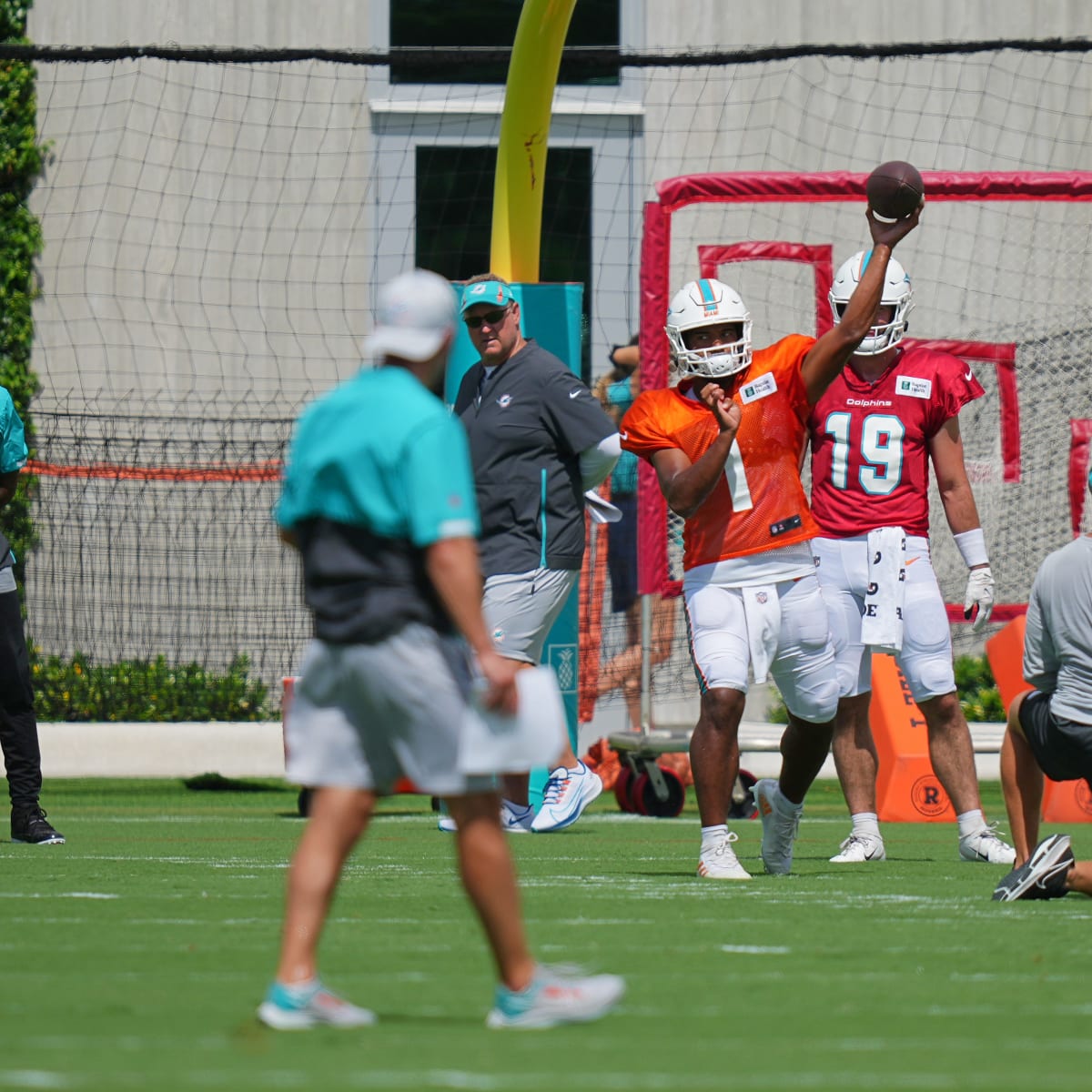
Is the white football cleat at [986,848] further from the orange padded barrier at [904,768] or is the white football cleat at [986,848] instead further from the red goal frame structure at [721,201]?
the red goal frame structure at [721,201]

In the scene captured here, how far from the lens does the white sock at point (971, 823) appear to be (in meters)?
8.65

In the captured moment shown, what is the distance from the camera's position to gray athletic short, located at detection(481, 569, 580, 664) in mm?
9297

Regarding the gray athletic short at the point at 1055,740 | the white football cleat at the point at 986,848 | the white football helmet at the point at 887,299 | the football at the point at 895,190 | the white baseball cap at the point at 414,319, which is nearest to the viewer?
the white baseball cap at the point at 414,319

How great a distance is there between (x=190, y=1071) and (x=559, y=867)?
4.37 metres

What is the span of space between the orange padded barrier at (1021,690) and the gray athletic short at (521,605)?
124 inches

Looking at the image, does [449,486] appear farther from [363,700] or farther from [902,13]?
[902,13]

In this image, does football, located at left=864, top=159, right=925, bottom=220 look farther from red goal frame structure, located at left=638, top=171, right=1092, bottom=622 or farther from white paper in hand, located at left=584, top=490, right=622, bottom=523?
red goal frame structure, located at left=638, top=171, right=1092, bottom=622

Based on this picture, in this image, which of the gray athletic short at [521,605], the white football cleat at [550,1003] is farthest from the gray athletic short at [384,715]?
the gray athletic short at [521,605]

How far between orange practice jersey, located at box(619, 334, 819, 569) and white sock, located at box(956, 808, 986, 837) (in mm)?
1713

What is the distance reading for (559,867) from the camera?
8.03 meters

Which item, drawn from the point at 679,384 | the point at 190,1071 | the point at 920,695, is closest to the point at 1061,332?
the point at 920,695

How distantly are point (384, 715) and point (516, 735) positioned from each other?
11.5 inches

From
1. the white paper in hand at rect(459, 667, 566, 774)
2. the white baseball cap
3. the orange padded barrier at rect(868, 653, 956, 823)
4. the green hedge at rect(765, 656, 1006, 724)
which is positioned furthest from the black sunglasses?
the green hedge at rect(765, 656, 1006, 724)

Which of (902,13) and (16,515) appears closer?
(16,515)
